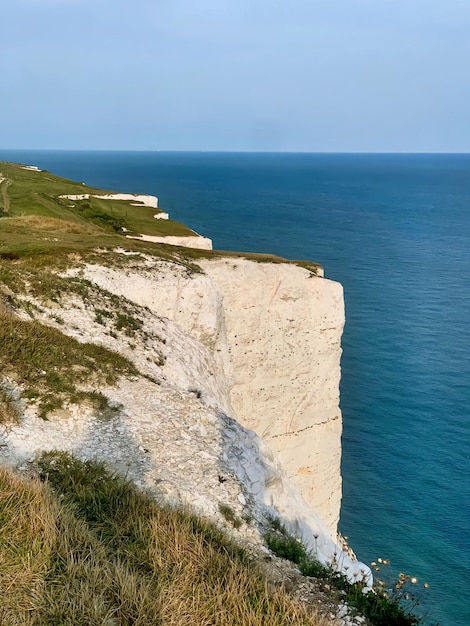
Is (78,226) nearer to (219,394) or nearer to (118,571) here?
(219,394)

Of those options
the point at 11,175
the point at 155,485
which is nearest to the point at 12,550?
the point at 155,485

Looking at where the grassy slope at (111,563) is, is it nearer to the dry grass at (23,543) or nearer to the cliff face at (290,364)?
the dry grass at (23,543)

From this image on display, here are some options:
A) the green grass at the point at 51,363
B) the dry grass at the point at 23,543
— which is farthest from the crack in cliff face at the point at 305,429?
the dry grass at the point at 23,543

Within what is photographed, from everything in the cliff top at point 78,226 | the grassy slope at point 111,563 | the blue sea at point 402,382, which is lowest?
the blue sea at point 402,382

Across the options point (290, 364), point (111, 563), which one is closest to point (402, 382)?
point (290, 364)

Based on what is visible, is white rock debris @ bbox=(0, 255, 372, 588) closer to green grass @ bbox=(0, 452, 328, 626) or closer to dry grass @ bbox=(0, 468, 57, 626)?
green grass @ bbox=(0, 452, 328, 626)

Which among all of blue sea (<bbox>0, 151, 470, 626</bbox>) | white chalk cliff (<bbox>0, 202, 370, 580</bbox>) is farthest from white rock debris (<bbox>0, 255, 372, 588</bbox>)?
blue sea (<bbox>0, 151, 470, 626</bbox>)

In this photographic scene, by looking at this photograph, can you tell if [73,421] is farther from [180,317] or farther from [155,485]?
[180,317]
